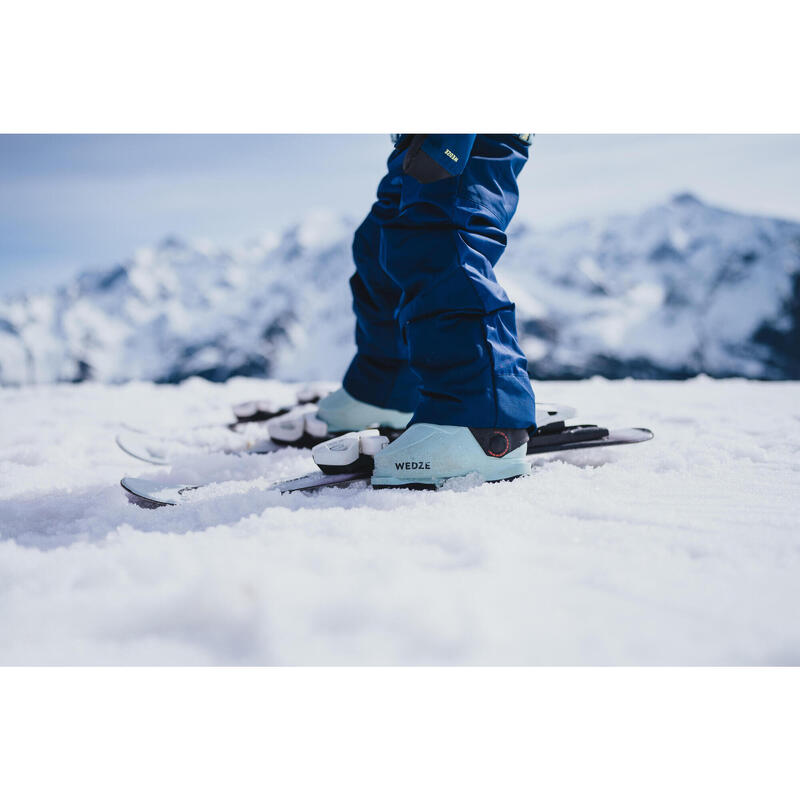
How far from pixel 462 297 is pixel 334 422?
100 centimetres

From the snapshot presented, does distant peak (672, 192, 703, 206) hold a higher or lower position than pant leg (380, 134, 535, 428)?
higher

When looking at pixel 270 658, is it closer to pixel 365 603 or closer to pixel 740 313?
pixel 365 603

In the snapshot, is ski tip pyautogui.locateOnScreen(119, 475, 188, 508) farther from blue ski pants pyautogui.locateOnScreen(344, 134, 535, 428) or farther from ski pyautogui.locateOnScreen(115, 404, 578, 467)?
blue ski pants pyautogui.locateOnScreen(344, 134, 535, 428)

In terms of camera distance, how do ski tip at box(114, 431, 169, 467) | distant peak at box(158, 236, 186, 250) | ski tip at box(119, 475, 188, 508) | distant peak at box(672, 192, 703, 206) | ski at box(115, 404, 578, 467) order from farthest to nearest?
1. distant peak at box(158, 236, 186, 250)
2. distant peak at box(672, 192, 703, 206)
3. ski tip at box(114, 431, 169, 467)
4. ski at box(115, 404, 578, 467)
5. ski tip at box(119, 475, 188, 508)

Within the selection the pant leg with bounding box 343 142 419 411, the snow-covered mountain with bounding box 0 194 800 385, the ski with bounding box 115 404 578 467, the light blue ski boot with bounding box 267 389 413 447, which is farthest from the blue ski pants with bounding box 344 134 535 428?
the snow-covered mountain with bounding box 0 194 800 385

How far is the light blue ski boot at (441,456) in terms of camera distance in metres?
1.57

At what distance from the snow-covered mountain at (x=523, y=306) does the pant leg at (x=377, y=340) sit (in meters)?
95.4

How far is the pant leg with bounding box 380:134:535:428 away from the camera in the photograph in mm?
1577

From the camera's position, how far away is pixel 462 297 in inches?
61.9

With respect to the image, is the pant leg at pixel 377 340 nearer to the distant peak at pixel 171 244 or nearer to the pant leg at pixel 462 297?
the pant leg at pixel 462 297

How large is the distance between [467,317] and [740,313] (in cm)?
11849

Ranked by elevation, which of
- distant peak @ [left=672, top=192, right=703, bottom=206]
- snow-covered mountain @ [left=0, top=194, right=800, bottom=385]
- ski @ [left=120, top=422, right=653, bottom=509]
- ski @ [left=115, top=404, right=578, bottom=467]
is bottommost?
snow-covered mountain @ [left=0, top=194, right=800, bottom=385]
